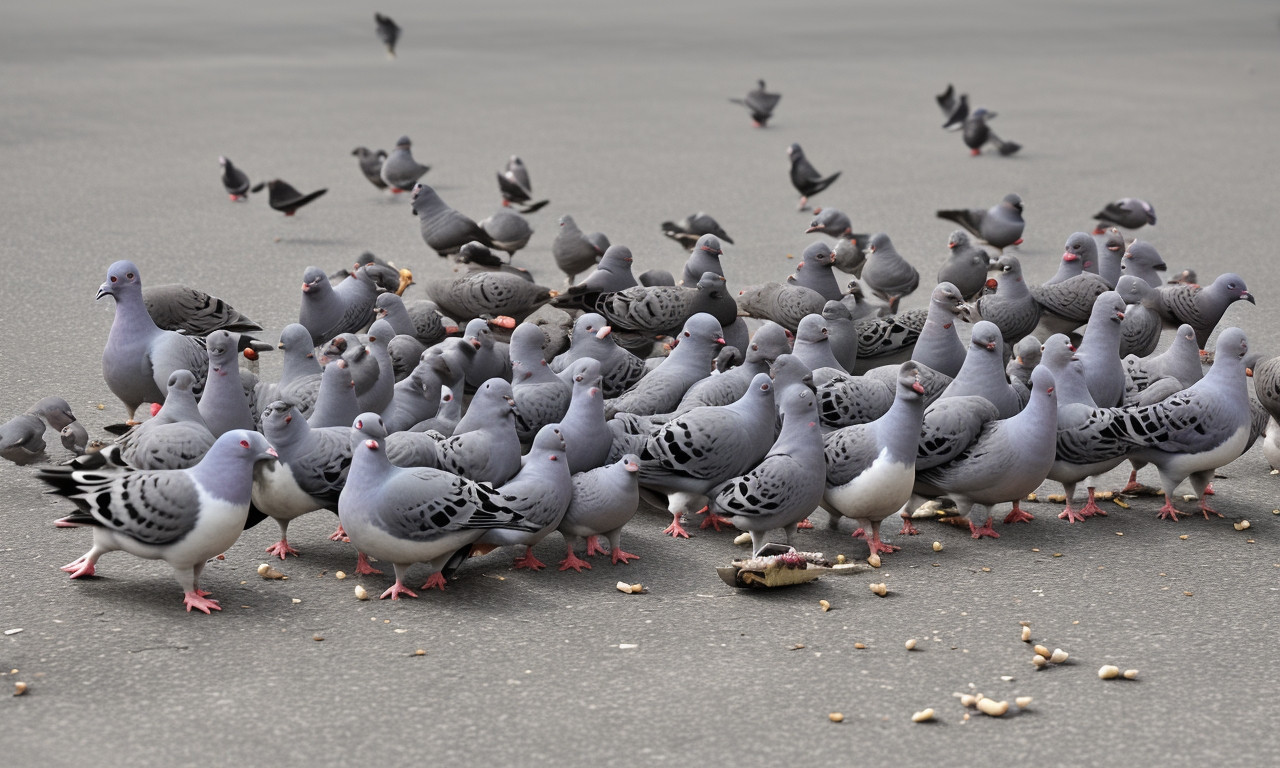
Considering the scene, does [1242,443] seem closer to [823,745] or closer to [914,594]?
[914,594]

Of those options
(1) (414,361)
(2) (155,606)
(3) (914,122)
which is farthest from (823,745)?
(3) (914,122)

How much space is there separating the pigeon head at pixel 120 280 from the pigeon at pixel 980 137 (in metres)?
9.16

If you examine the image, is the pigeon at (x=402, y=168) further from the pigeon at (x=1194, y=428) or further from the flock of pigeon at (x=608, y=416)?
the pigeon at (x=1194, y=428)

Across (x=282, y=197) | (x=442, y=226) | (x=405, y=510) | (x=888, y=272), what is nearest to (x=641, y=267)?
(x=442, y=226)

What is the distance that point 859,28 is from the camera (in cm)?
2355

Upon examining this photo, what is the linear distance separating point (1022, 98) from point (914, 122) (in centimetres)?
218

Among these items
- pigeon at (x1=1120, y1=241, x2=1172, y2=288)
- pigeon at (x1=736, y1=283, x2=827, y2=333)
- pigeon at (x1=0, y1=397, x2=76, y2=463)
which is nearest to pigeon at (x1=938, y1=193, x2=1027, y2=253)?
pigeon at (x1=1120, y1=241, x2=1172, y2=288)

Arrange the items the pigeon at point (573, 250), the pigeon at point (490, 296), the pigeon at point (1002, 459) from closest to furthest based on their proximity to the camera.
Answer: the pigeon at point (1002, 459), the pigeon at point (490, 296), the pigeon at point (573, 250)

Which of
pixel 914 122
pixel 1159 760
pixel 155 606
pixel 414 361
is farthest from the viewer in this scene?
pixel 914 122

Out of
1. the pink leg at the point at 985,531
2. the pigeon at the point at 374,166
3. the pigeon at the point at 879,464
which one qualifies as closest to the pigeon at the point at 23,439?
the pigeon at the point at 879,464

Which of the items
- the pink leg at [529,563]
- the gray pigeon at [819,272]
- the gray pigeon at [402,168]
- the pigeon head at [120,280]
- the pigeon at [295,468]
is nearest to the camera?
the pigeon at [295,468]

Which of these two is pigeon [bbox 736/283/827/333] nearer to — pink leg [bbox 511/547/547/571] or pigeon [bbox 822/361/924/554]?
pigeon [bbox 822/361/924/554]

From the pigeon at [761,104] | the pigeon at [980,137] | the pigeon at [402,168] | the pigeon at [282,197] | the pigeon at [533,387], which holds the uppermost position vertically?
the pigeon at [761,104]

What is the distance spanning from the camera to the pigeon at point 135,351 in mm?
5648
